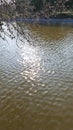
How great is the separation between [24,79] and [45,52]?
9596 millimetres

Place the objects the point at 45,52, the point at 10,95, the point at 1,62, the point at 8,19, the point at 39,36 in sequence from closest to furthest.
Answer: the point at 8,19, the point at 10,95, the point at 1,62, the point at 45,52, the point at 39,36

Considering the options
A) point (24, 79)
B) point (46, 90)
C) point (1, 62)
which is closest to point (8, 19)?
point (46, 90)

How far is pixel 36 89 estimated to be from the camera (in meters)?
17.2

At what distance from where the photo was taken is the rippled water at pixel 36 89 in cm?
1320

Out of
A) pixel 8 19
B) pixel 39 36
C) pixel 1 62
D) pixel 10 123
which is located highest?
pixel 8 19

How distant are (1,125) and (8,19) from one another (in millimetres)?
5966

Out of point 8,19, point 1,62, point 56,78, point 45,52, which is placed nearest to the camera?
point 8,19

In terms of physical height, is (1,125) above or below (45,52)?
above

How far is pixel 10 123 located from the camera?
13023 millimetres

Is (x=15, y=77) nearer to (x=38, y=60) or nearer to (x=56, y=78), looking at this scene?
(x=56, y=78)

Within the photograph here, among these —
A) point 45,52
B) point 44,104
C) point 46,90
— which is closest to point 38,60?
A: point 45,52

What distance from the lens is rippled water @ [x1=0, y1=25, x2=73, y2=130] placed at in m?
13.2

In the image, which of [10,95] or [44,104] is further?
[10,95]

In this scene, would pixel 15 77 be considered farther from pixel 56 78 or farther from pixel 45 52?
pixel 45 52
